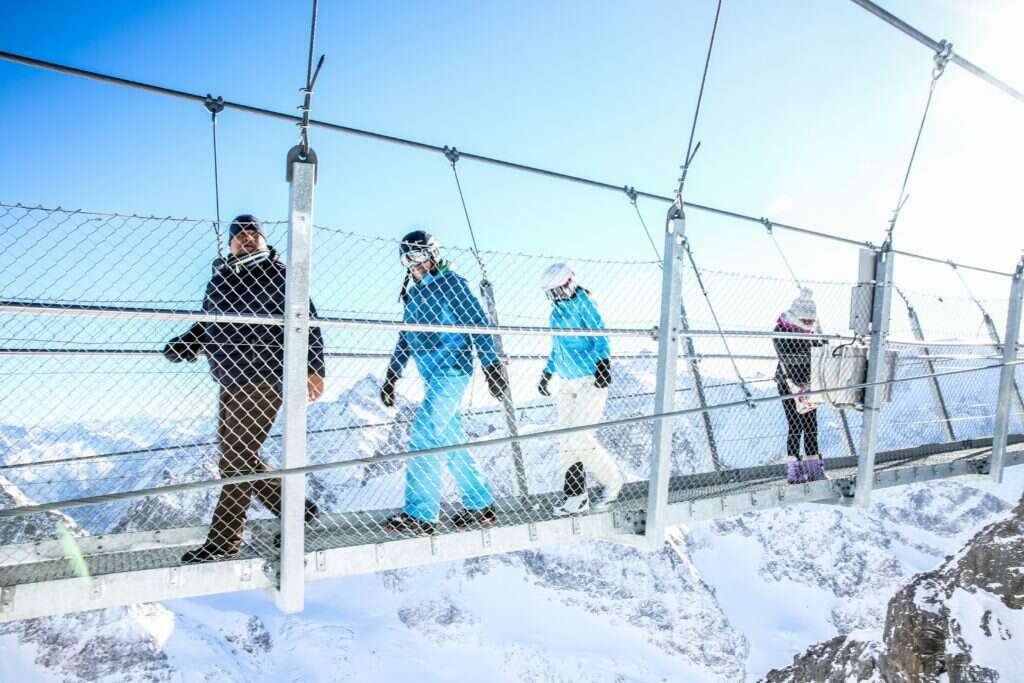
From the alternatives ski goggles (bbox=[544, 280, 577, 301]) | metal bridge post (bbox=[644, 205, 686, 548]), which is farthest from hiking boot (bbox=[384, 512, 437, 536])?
ski goggles (bbox=[544, 280, 577, 301])

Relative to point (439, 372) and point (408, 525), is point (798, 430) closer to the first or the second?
point (439, 372)

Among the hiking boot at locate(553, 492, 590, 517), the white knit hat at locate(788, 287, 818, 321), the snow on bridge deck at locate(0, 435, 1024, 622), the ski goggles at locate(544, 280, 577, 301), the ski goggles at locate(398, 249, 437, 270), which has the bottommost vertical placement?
the snow on bridge deck at locate(0, 435, 1024, 622)

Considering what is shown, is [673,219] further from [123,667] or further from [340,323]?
[123,667]

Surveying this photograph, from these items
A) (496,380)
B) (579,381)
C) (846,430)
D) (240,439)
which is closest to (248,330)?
(240,439)

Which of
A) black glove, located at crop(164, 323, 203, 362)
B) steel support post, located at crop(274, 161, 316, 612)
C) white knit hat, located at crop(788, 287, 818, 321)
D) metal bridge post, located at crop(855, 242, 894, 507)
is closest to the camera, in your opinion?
steel support post, located at crop(274, 161, 316, 612)

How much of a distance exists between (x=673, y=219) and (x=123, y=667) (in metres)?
104

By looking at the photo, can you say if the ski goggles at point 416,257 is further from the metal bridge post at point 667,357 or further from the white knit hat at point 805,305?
the white knit hat at point 805,305

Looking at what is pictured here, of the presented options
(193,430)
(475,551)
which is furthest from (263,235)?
(475,551)

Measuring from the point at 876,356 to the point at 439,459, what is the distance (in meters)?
3.03

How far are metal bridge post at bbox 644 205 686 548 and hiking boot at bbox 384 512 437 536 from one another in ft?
3.88

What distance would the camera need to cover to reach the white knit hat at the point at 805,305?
5461mm

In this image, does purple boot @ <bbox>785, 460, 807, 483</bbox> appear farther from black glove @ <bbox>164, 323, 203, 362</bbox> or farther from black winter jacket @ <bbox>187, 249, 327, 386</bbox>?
black glove @ <bbox>164, 323, 203, 362</bbox>

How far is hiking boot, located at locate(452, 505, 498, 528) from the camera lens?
3.61 metres

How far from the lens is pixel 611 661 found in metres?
102
